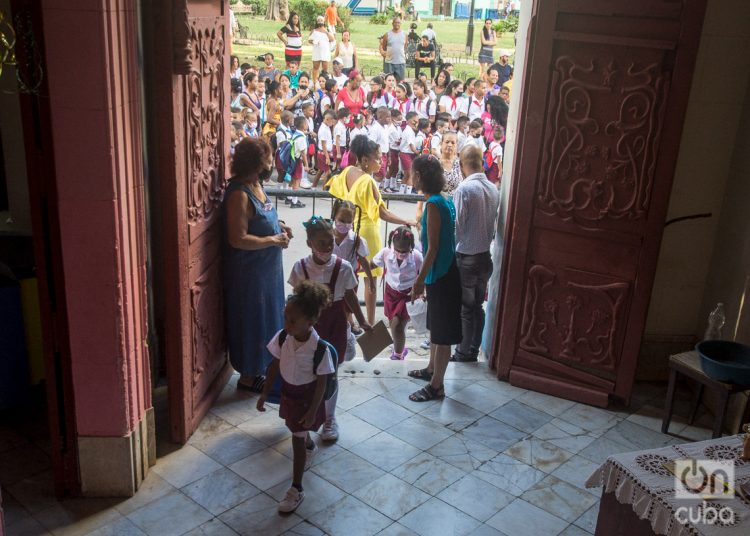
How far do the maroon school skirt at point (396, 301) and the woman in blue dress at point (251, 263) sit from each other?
929 mm

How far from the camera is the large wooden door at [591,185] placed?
16.2ft

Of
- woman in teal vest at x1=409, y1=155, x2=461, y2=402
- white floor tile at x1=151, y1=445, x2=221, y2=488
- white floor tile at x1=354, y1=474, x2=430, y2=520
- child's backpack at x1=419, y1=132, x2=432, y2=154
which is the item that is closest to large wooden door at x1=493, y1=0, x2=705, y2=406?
woman in teal vest at x1=409, y1=155, x2=461, y2=402

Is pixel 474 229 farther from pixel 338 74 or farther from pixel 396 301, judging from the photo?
pixel 338 74

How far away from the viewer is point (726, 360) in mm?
4863

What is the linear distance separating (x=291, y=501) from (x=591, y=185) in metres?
2.97

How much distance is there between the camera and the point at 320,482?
447 cm

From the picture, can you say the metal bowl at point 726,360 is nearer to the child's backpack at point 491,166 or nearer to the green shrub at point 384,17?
the child's backpack at point 491,166

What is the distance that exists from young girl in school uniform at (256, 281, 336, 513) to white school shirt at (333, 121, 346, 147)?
8324 millimetres

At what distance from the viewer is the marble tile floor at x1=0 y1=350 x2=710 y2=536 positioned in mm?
4098

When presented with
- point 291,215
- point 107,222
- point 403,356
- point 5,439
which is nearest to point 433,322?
point 403,356

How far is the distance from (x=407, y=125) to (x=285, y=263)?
15.3 feet

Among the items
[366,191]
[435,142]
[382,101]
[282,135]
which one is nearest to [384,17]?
[382,101]

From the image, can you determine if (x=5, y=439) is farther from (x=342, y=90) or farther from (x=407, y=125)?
(x=342, y=90)

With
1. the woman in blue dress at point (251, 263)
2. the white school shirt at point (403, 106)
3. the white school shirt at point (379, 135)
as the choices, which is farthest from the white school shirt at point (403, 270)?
the white school shirt at point (403, 106)
